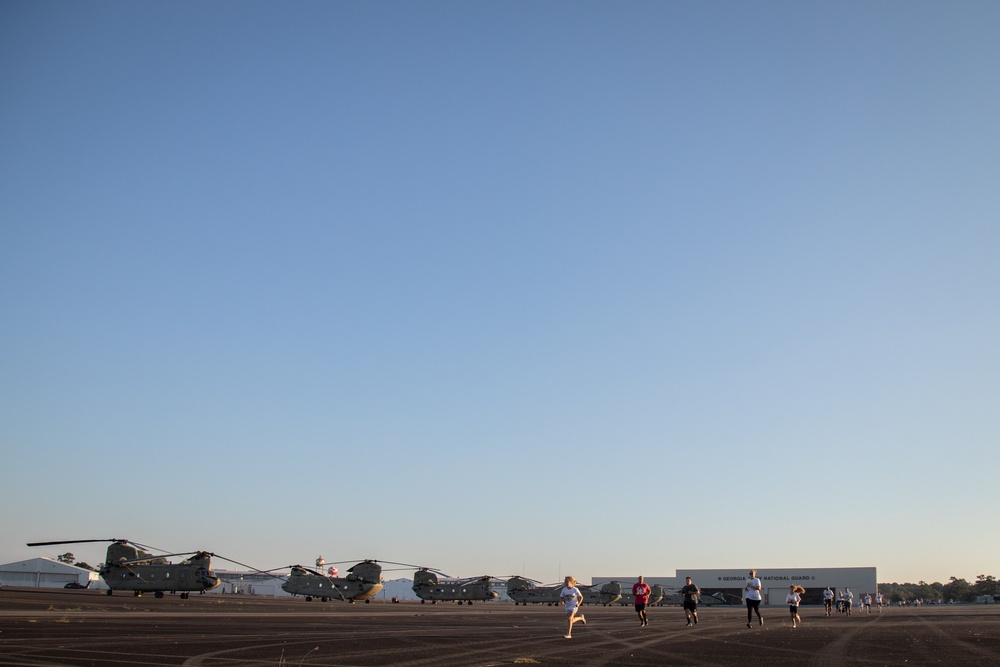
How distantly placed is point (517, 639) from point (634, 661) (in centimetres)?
581

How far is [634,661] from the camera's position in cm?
1305

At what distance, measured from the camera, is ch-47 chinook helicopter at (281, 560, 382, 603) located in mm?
61531

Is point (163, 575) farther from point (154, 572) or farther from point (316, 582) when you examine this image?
point (316, 582)

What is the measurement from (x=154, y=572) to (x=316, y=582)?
1469 cm

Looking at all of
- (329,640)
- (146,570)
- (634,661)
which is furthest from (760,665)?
(146,570)

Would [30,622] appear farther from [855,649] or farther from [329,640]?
[855,649]

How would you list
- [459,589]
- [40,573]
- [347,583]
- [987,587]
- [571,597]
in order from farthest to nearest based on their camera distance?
1. [987,587]
2. [40,573]
3. [459,589]
4. [347,583]
5. [571,597]

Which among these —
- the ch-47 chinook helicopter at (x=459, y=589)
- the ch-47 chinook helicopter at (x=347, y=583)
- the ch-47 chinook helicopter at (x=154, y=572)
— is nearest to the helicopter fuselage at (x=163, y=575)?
the ch-47 chinook helicopter at (x=154, y=572)

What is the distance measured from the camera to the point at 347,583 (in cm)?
6166

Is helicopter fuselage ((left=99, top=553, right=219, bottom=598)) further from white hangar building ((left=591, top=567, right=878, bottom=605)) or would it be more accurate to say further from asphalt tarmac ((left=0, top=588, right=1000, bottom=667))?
white hangar building ((left=591, top=567, right=878, bottom=605))

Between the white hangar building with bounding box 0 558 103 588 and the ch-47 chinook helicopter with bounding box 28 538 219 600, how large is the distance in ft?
200

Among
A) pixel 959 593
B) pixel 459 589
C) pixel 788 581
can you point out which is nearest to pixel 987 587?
pixel 959 593

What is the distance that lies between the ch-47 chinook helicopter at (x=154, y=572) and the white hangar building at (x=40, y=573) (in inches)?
2405

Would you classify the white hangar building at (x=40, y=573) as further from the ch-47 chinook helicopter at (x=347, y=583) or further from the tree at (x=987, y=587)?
the tree at (x=987, y=587)
